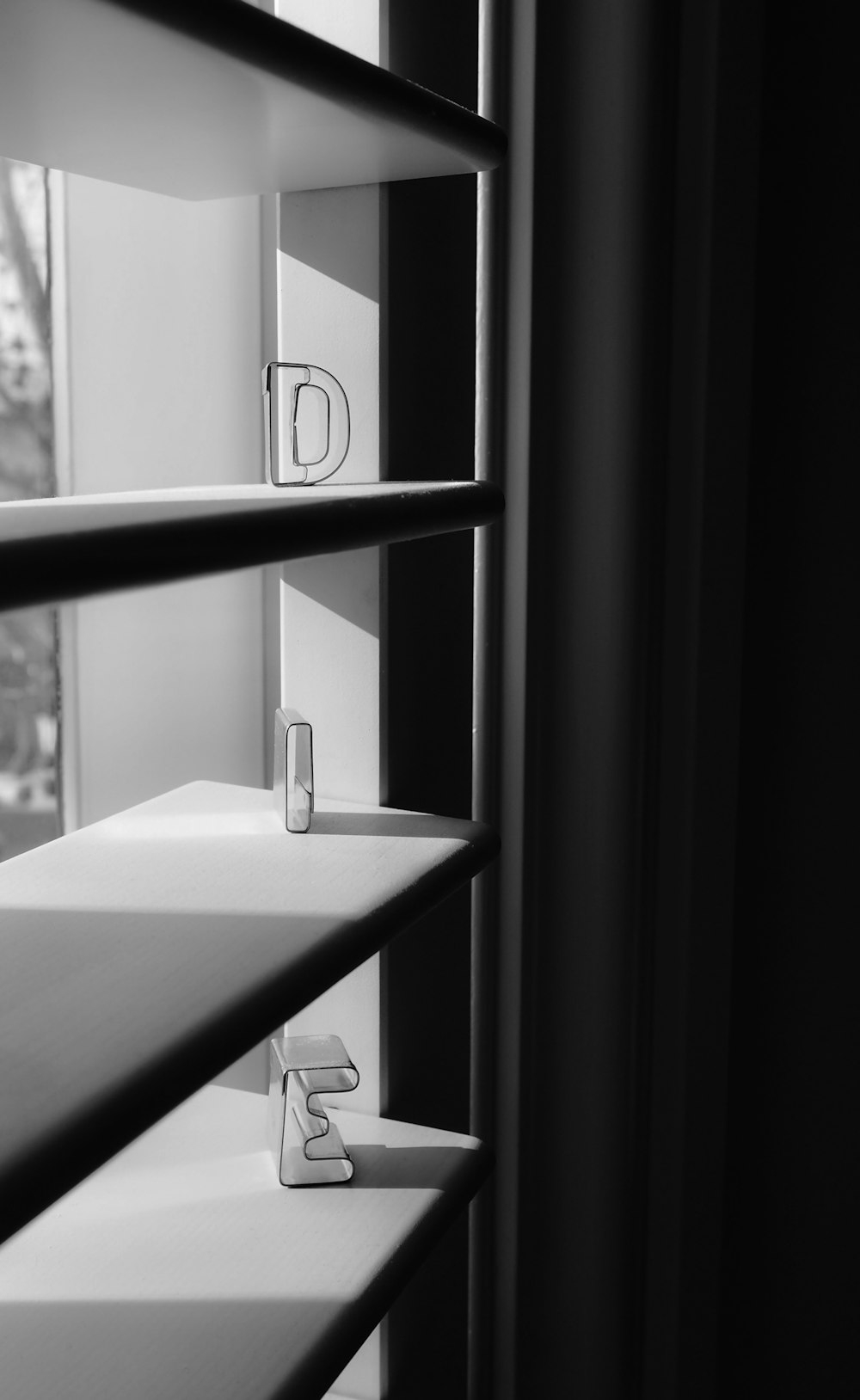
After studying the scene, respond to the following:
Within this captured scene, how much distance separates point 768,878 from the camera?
1311 mm

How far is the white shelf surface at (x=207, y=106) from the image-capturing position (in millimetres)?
590

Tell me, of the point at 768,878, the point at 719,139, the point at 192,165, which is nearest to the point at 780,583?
the point at 768,878

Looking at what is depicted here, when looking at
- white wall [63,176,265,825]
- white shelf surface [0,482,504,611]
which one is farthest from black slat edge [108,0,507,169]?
white wall [63,176,265,825]

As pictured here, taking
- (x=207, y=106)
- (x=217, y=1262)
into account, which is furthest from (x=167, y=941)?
(x=207, y=106)

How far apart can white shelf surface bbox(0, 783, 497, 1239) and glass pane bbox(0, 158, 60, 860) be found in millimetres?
177

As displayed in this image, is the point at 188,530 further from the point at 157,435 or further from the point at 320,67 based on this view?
the point at 157,435

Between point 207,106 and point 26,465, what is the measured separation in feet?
1.57

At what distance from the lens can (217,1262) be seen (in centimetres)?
85

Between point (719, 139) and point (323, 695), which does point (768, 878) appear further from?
point (719, 139)

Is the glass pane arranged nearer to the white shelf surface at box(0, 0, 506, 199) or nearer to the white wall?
the white wall

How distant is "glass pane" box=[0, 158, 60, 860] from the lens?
1.09 meters

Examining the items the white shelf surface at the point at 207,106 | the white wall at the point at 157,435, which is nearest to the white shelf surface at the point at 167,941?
the white wall at the point at 157,435

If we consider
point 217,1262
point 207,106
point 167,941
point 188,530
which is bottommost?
point 217,1262

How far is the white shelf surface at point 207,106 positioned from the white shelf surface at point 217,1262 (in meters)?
0.63
